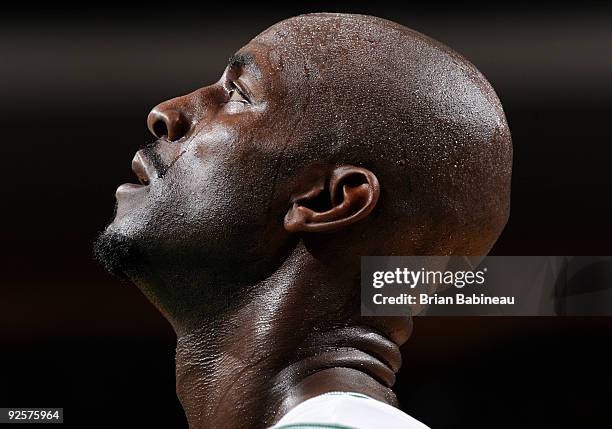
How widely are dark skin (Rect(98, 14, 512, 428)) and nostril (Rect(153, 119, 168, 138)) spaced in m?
0.03

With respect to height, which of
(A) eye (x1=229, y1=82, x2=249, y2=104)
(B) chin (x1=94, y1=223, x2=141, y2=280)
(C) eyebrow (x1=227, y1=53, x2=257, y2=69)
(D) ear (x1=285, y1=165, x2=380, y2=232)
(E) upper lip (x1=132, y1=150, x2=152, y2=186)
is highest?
(C) eyebrow (x1=227, y1=53, x2=257, y2=69)

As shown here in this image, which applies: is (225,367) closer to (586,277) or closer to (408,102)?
(408,102)

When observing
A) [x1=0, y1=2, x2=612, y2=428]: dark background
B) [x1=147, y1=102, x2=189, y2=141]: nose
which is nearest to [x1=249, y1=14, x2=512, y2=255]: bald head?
[x1=147, y1=102, x2=189, y2=141]: nose

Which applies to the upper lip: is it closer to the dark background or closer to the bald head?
the bald head

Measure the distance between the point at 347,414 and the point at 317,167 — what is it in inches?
12.5

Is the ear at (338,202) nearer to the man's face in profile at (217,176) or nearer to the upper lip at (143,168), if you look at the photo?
the man's face in profile at (217,176)

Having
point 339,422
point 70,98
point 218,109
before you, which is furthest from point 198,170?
point 70,98

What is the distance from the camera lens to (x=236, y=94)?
158cm

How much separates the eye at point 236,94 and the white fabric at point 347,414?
39 cm

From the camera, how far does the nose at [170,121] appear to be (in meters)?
1.58

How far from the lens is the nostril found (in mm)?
1606

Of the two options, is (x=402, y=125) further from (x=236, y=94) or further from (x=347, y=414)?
(x=347, y=414)

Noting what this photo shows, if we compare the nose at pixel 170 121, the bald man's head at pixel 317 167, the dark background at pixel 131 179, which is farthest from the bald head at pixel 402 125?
the dark background at pixel 131 179

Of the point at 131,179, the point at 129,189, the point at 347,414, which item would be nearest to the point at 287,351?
the point at 347,414
